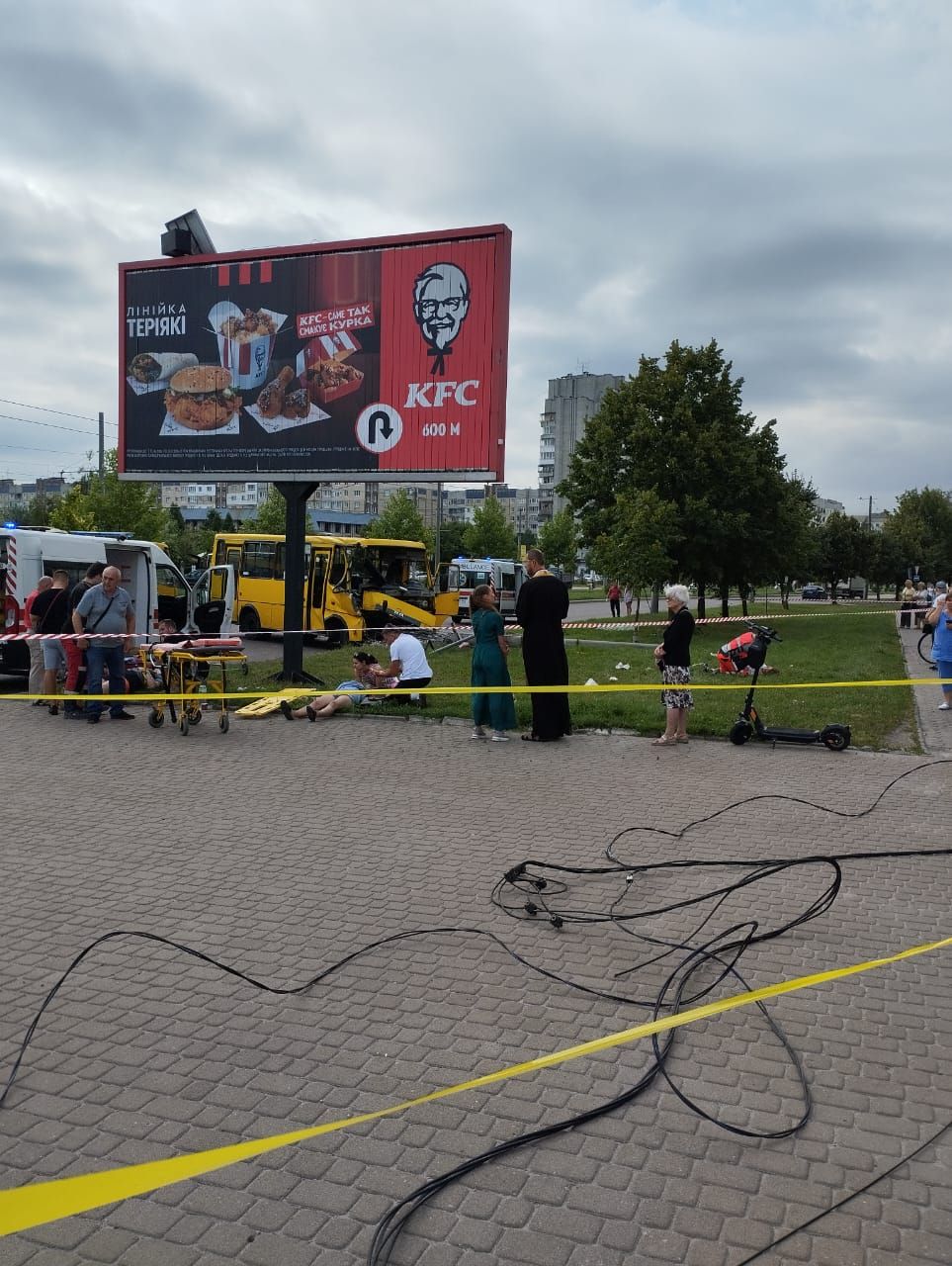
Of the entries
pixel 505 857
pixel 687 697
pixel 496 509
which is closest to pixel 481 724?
pixel 687 697

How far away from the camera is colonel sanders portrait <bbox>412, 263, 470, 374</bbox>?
1341 cm

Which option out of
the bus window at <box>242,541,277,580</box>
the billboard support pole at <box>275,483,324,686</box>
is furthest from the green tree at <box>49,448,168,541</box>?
the billboard support pole at <box>275,483,324,686</box>

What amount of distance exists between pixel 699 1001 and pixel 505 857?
228cm

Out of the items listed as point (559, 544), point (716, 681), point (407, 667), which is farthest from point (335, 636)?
point (559, 544)

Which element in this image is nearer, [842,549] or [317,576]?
[317,576]

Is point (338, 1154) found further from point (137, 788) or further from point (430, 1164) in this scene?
point (137, 788)

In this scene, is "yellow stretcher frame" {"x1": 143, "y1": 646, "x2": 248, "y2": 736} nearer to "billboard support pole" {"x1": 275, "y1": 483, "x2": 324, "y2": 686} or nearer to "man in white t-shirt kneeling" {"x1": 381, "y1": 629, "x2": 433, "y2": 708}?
"man in white t-shirt kneeling" {"x1": 381, "y1": 629, "x2": 433, "y2": 708}

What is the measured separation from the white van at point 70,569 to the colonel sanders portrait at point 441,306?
5.53m

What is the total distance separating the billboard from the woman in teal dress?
2.85m

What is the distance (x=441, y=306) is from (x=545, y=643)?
17.8 feet

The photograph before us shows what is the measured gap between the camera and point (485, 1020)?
4105 mm

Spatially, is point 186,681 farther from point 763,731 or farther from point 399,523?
point 399,523

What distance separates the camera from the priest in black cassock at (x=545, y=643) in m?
10.7

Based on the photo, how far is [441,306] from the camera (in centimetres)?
1350
